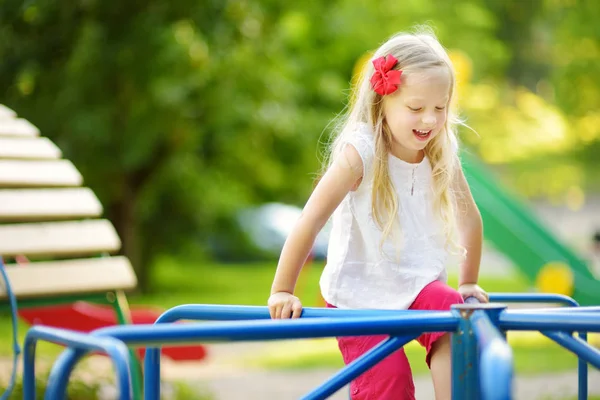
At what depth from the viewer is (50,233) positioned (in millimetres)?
3984

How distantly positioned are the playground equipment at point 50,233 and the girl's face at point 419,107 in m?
1.86

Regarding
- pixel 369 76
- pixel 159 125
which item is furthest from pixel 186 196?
pixel 369 76

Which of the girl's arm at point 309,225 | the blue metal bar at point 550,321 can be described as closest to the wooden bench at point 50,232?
the girl's arm at point 309,225

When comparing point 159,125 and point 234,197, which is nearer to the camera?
point 159,125

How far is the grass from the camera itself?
6.95m

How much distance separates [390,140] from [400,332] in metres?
0.85

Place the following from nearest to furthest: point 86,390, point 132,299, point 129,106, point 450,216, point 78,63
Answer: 1. point 450,216
2. point 86,390
3. point 78,63
4. point 129,106
5. point 132,299

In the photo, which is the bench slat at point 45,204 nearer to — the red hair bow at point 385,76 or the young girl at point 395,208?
the young girl at point 395,208

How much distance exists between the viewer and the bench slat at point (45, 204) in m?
3.92

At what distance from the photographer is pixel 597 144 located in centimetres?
1230

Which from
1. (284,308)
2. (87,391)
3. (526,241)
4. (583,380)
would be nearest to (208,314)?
(284,308)

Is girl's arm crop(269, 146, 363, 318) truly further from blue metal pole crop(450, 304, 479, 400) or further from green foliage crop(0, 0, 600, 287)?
green foliage crop(0, 0, 600, 287)

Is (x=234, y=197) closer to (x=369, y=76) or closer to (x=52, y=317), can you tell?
(x=52, y=317)

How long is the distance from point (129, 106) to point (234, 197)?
11.7 feet
